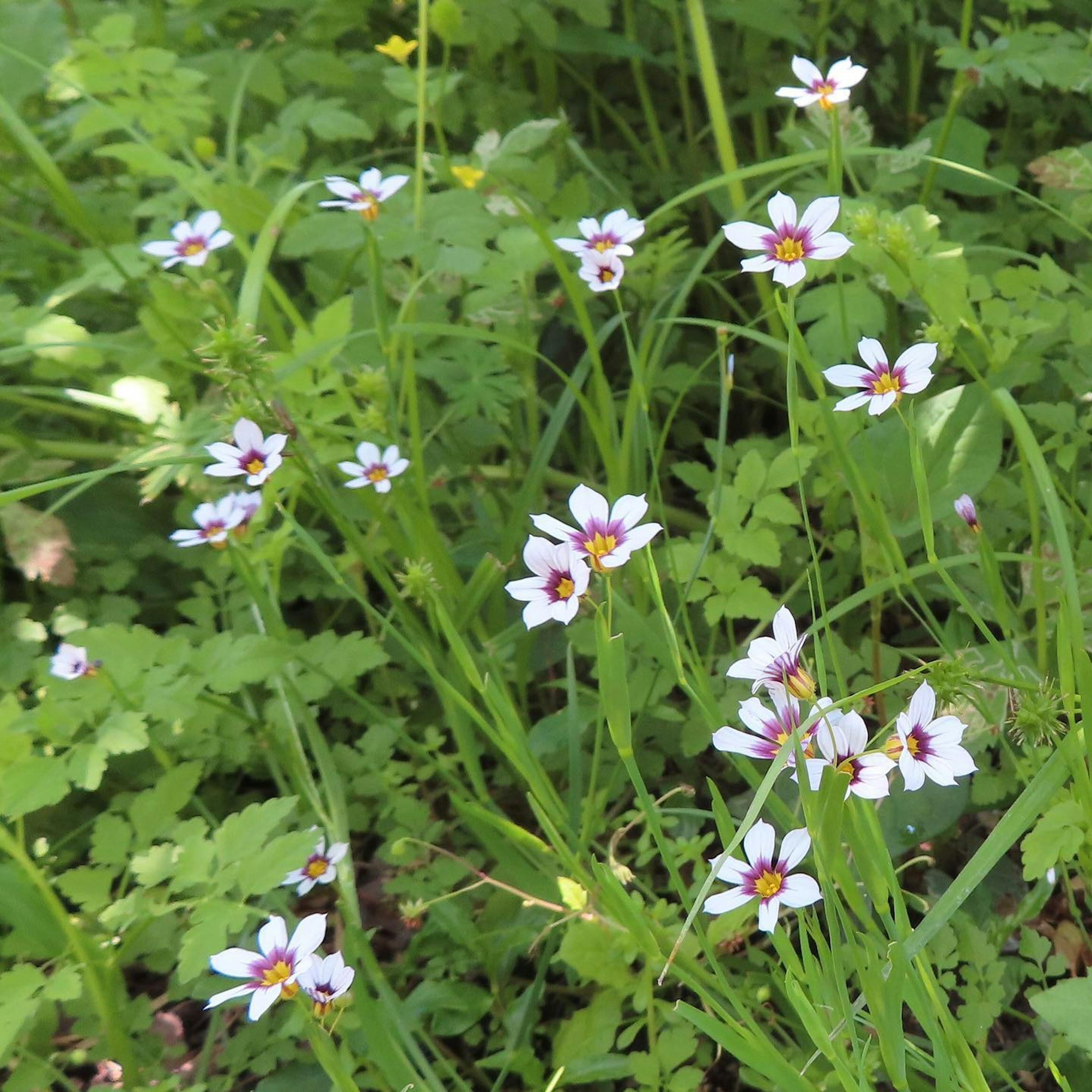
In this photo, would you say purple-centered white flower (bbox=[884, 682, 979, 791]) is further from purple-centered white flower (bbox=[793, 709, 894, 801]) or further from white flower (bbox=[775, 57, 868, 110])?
white flower (bbox=[775, 57, 868, 110])

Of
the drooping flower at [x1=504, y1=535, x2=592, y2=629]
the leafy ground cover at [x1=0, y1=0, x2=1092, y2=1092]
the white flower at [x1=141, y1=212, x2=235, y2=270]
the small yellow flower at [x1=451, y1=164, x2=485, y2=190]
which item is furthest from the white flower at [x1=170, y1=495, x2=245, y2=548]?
the small yellow flower at [x1=451, y1=164, x2=485, y2=190]

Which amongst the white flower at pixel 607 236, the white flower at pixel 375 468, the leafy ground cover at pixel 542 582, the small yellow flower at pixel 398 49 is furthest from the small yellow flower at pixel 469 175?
the white flower at pixel 375 468

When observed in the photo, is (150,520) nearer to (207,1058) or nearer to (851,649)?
(207,1058)

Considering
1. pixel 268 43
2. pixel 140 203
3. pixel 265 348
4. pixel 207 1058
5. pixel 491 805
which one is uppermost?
pixel 268 43

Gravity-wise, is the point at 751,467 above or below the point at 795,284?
below

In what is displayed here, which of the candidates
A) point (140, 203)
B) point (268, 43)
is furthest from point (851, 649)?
point (268, 43)

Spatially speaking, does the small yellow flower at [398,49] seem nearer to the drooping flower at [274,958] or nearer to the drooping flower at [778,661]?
the drooping flower at [778,661]
